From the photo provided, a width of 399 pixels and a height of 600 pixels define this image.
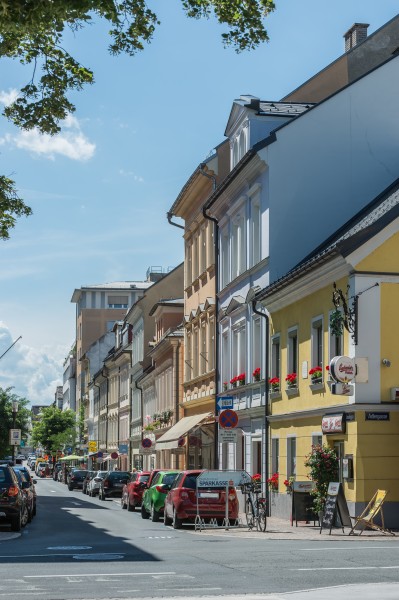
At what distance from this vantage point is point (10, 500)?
2719 cm

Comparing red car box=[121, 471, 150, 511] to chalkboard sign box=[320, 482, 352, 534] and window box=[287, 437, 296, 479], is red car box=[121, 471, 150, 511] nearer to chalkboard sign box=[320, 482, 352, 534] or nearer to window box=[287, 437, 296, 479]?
window box=[287, 437, 296, 479]

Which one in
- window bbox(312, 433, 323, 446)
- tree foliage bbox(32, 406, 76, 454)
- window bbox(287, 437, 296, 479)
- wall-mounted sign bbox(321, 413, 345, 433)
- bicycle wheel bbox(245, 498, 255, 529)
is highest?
tree foliage bbox(32, 406, 76, 454)

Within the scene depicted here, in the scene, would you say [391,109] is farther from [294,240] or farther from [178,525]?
[178,525]

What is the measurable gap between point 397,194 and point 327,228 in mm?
5189

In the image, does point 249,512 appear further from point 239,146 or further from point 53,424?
point 53,424

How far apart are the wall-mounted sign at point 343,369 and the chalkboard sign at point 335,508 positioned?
233 cm

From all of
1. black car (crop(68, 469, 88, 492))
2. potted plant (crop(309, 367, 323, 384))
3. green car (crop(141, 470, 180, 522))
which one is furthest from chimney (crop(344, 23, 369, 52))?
black car (crop(68, 469, 88, 492))

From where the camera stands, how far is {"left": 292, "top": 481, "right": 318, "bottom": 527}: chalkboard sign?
28.2m

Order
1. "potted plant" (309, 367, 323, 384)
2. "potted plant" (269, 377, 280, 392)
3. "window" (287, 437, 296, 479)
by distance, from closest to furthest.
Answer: "potted plant" (309, 367, 323, 384), "window" (287, 437, 296, 479), "potted plant" (269, 377, 280, 392)

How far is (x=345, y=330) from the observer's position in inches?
1093

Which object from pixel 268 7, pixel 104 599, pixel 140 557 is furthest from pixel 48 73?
pixel 140 557

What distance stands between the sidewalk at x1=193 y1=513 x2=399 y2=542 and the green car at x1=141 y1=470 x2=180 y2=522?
5.10m

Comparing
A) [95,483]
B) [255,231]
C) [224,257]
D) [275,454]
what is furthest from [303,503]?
[95,483]

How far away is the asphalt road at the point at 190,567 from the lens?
45.1 feet
